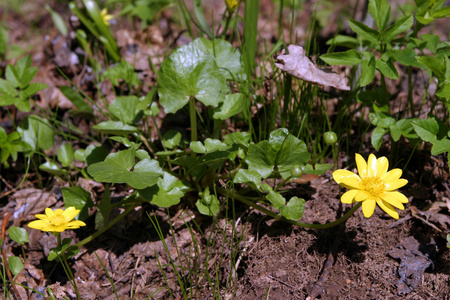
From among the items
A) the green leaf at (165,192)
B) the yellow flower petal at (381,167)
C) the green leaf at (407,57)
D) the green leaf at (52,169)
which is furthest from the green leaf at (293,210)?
the green leaf at (52,169)

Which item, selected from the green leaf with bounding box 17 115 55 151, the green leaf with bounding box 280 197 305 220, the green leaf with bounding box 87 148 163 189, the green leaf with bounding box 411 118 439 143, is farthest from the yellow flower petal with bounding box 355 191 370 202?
the green leaf with bounding box 17 115 55 151

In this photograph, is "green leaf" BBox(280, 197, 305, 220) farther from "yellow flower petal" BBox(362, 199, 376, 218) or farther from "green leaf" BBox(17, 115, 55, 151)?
"green leaf" BBox(17, 115, 55, 151)

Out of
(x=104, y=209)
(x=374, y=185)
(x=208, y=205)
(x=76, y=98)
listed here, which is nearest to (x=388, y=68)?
(x=374, y=185)

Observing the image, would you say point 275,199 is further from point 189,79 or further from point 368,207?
point 189,79

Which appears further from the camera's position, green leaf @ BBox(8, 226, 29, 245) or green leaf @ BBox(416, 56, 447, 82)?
green leaf @ BBox(8, 226, 29, 245)

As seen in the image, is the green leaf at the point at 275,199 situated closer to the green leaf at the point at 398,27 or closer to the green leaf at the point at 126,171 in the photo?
A: the green leaf at the point at 126,171

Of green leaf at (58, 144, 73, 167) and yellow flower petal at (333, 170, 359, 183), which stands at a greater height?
yellow flower petal at (333, 170, 359, 183)

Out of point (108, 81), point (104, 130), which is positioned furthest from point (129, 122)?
point (108, 81)
